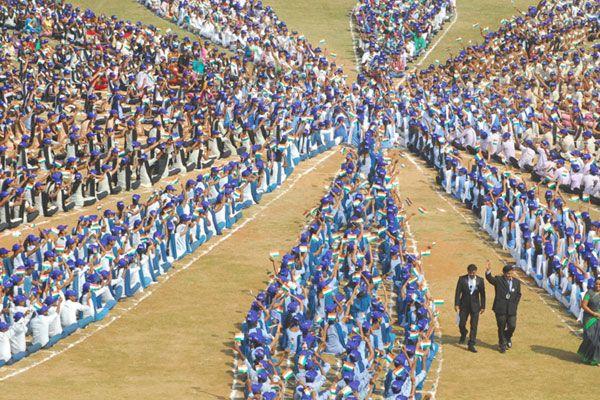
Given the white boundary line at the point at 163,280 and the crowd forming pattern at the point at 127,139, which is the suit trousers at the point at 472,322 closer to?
the crowd forming pattern at the point at 127,139

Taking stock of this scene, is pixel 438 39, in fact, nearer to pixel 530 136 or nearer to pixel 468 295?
pixel 530 136

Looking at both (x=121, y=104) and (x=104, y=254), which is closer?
(x=104, y=254)

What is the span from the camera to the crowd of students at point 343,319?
21.2 meters

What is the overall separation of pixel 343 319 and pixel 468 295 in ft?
7.40

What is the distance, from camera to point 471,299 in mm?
23766

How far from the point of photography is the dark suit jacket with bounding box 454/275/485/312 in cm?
2367

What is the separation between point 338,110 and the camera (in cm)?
3972

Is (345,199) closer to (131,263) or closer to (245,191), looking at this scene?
(245,191)

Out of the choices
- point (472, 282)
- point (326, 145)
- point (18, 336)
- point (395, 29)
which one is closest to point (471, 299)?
point (472, 282)

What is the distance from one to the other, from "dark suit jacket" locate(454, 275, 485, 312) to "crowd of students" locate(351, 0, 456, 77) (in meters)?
23.3

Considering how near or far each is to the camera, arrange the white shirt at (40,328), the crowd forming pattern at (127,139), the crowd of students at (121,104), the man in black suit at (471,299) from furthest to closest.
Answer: the crowd of students at (121,104) → the crowd forming pattern at (127,139) → the white shirt at (40,328) → the man in black suit at (471,299)

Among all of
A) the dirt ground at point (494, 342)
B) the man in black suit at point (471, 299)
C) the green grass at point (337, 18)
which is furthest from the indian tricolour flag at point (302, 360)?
the green grass at point (337, 18)

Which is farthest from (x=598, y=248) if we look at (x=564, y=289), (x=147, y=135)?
(x=147, y=135)

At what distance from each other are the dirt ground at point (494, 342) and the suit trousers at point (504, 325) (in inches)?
12.2
